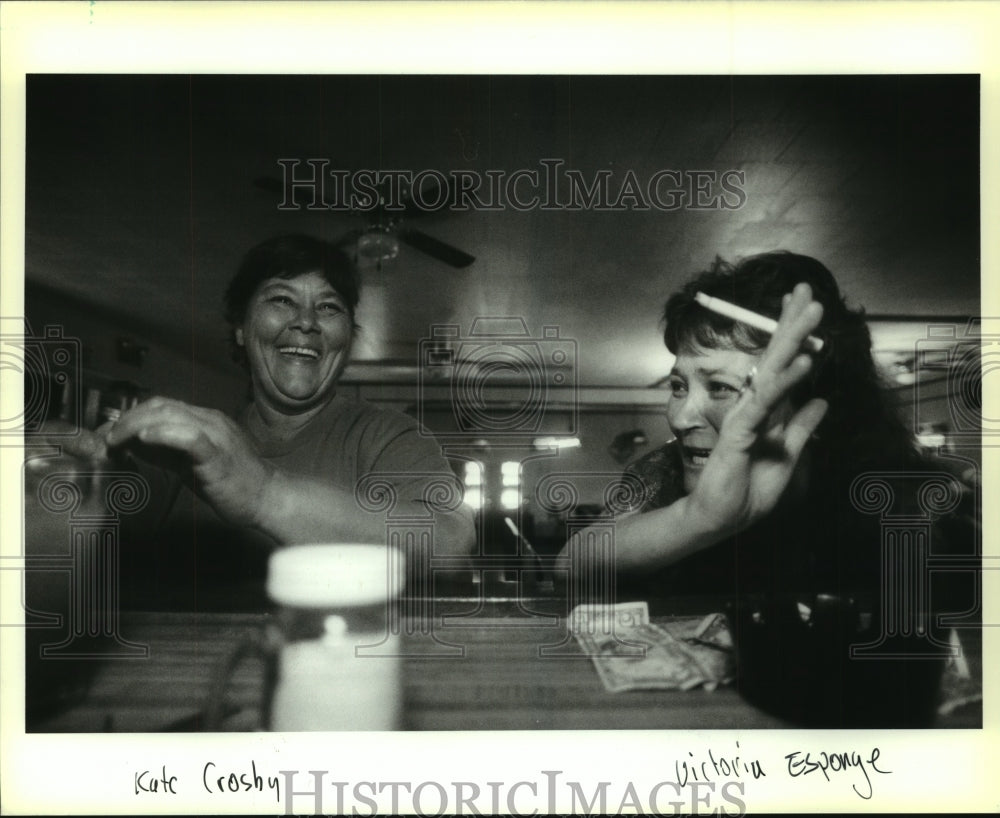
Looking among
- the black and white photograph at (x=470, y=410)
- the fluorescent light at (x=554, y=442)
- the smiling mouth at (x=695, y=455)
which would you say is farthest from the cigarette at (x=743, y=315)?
the fluorescent light at (x=554, y=442)

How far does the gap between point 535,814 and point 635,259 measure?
7.29ft

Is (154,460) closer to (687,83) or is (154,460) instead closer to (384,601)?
(384,601)

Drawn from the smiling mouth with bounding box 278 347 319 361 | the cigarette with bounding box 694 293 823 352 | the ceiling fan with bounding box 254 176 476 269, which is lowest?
the smiling mouth with bounding box 278 347 319 361

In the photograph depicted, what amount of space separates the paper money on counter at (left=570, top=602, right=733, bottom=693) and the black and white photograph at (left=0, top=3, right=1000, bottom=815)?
0.01 meters

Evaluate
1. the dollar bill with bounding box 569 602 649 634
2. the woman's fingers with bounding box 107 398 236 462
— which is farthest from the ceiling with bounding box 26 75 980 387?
the dollar bill with bounding box 569 602 649 634

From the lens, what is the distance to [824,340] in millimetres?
3461

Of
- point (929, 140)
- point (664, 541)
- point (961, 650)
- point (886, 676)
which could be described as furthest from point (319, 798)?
point (929, 140)

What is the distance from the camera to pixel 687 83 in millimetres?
3479

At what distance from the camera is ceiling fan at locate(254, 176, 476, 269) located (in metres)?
3.43

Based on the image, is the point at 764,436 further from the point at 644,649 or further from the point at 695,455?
the point at 644,649

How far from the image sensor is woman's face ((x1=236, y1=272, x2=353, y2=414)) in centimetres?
345

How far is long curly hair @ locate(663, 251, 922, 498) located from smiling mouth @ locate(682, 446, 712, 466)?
0.38 m

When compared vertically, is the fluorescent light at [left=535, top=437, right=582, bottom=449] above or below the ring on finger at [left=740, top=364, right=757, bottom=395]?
below

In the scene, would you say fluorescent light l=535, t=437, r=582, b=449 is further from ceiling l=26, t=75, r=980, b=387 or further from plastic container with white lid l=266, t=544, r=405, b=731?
plastic container with white lid l=266, t=544, r=405, b=731
